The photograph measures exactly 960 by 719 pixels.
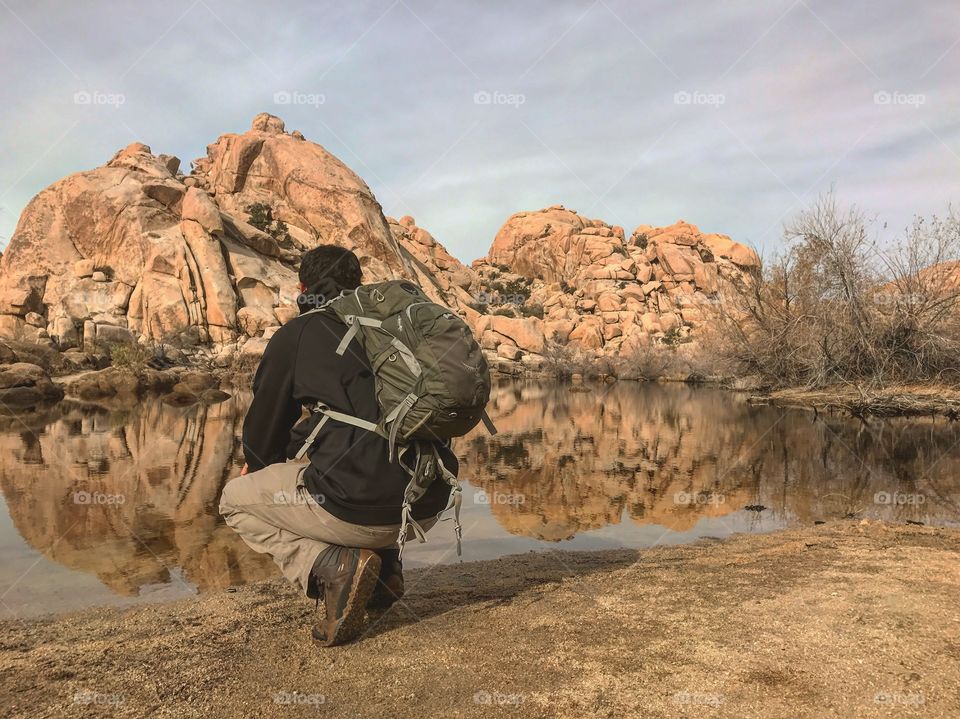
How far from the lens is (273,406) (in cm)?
328

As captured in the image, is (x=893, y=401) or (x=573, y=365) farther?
(x=573, y=365)

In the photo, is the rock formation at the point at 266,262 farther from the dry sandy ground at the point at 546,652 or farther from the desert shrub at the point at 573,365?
the dry sandy ground at the point at 546,652

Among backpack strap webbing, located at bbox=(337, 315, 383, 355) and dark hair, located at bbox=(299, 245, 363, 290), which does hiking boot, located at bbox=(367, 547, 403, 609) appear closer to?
backpack strap webbing, located at bbox=(337, 315, 383, 355)

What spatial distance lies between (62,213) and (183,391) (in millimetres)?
31380

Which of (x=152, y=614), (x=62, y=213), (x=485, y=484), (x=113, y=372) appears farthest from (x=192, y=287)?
(x=152, y=614)

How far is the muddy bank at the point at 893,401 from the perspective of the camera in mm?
18250

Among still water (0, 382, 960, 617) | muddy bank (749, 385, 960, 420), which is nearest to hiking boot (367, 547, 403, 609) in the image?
still water (0, 382, 960, 617)

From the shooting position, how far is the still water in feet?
18.3

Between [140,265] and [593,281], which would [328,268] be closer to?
[140,265]

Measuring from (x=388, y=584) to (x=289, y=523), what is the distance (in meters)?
0.77

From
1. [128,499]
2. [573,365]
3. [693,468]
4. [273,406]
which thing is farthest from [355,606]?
[573,365]

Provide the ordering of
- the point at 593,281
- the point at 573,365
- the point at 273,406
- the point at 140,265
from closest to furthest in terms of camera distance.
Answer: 1. the point at 273,406
2. the point at 140,265
3. the point at 573,365
4. the point at 593,281

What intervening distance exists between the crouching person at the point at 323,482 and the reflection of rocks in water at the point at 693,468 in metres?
3.67

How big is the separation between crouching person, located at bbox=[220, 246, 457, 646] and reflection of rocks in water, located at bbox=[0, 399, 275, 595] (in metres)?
1.98
